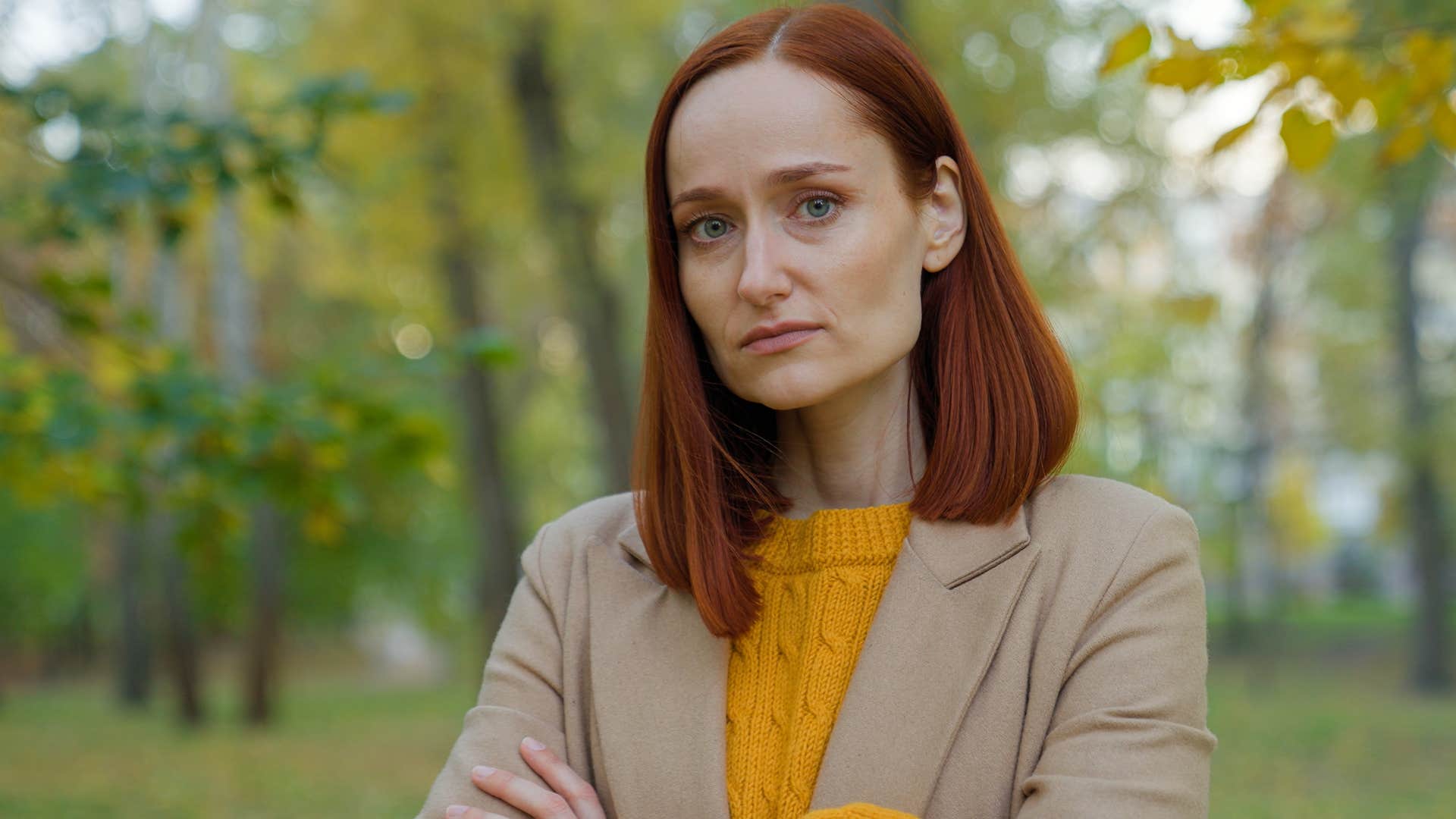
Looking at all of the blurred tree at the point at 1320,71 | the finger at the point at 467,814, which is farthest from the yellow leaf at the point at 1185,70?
the finger at the point at 467,814

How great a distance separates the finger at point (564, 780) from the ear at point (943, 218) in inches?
37.3

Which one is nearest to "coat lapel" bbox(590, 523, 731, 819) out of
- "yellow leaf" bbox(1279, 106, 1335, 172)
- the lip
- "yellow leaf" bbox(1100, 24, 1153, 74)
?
the lip

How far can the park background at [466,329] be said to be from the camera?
15.4 ft

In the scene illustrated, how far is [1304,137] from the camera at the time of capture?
324cm

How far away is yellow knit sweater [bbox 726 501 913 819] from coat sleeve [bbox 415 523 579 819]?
0.98 ft

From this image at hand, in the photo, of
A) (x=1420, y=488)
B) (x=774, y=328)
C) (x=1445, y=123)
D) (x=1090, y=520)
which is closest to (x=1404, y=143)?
(x=1445, y=123)

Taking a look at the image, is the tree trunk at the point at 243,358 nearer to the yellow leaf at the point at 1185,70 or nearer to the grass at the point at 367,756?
the grass at the point at 367,756

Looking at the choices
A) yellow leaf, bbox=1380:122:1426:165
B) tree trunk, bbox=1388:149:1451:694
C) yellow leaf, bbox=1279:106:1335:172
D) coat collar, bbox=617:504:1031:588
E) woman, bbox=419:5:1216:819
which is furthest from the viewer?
tree trunk, bbox=1388:149:1451:694

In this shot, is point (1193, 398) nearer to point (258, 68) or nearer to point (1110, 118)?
point (1110, 118)

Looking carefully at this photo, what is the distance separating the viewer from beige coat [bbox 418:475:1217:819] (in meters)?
1.90

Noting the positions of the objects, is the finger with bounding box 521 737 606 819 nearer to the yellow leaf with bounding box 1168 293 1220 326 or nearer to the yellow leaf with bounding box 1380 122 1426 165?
the yellow leaf with bounding box 1380 122 1426 165

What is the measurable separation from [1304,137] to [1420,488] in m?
15.7

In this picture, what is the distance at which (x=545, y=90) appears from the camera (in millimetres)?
11977

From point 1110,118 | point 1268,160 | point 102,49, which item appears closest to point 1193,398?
point 1268,160
